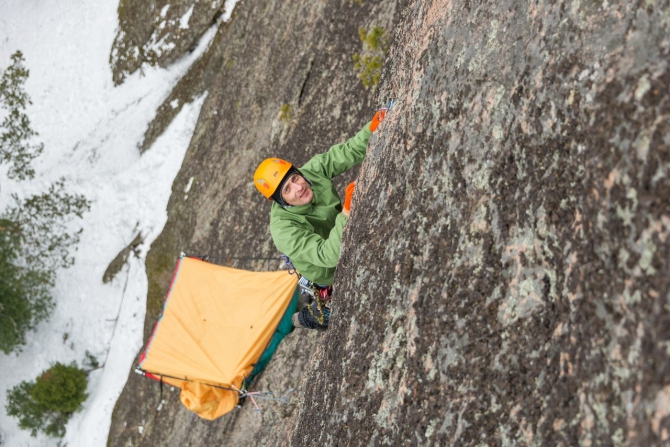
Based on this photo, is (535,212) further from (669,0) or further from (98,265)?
(98,265)

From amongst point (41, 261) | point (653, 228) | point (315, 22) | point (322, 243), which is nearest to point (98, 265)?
point (41, 261)

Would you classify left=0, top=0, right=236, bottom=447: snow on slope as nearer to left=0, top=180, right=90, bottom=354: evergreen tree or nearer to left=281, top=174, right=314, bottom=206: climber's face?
left=0, top=180, right=90, bottom=354: evergreen tree

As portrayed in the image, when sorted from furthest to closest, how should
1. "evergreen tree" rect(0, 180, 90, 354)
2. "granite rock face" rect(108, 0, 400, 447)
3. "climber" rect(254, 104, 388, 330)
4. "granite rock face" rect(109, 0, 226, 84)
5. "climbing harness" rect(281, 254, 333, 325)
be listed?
"evergreen tree" rect(0, 180, 90, 354)
"granite rock face" rect(109, 0, 226, 84)
"granite rock face" rect(108, 0, 400, 447)
"climbing harness" rect(281, 254, 333, 325)
"climber" rect(254, 104, 388, 330)

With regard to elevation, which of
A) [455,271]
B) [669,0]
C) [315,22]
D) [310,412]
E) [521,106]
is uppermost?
[315,22]

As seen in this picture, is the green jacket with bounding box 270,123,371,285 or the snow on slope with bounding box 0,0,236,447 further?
the snow on slope with bounding box 0,0,236,447

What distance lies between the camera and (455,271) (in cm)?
Answer: 385

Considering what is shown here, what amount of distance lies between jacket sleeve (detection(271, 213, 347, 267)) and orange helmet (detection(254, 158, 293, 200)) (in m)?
0.47

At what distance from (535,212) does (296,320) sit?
5.85 metres

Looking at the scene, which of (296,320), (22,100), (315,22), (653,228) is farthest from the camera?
(22,100)

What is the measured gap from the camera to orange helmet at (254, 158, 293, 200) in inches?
258

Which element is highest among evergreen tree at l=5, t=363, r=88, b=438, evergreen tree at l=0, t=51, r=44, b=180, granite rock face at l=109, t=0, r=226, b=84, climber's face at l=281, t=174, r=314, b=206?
granite rock face at l=109, t=0, r=226, b=84

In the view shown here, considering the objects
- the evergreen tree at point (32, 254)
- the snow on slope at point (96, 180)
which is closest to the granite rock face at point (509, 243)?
the snow on slope at point (96, 180)

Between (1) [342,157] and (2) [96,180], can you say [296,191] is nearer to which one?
(1) [342,157]

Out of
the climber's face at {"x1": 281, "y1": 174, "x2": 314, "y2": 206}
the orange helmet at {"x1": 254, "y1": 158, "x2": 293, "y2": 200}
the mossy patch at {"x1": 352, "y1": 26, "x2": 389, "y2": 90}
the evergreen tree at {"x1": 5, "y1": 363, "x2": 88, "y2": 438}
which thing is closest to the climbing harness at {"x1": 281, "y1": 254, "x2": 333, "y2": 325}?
the climber's face at {"x1": 281, "y1": 174, "x2": 314, "y2": 206}
